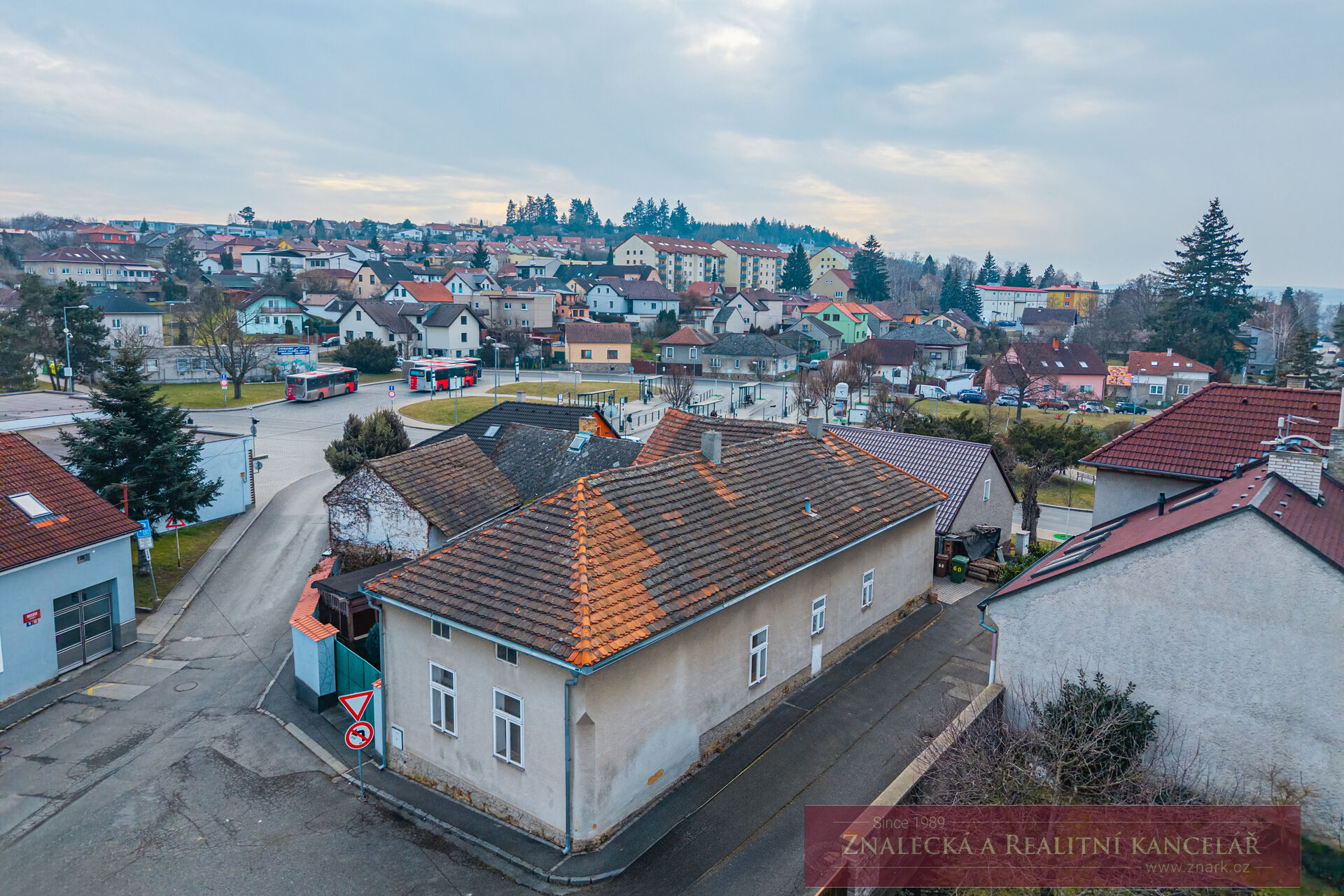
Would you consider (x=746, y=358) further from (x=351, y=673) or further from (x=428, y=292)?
(x=351, y=673)

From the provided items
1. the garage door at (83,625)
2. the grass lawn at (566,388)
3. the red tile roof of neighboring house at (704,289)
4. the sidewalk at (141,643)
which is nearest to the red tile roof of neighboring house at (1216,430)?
the sidewalk at (141,643)

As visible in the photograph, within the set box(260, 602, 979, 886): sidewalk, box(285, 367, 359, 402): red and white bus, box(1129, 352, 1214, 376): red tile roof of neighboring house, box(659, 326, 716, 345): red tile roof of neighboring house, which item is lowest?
box(260, 602, 979, 886): sidewalk

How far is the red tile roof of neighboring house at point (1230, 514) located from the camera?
11719 millimetres

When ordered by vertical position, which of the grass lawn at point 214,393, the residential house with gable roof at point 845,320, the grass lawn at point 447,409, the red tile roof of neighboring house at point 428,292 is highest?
the red tile roof of neighboring house at point 428,292

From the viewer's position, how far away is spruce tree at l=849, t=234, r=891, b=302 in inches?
4675

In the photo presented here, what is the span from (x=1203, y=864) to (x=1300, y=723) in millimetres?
2763

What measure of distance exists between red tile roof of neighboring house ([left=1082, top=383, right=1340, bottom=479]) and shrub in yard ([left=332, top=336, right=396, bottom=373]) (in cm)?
6071

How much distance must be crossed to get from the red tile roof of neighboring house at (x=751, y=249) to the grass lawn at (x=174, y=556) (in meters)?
117

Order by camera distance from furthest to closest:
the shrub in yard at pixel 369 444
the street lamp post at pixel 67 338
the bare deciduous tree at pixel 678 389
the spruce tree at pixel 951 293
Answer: the spruce tree at pixel 951 293 → the bare deciduous tree at pixel 678 389 → the street lamp post at pixel 67 338 → the shrub in yard at pixel 369 444

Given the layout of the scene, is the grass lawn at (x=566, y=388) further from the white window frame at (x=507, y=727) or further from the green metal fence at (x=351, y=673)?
the white window frame at (x=507, y=727)

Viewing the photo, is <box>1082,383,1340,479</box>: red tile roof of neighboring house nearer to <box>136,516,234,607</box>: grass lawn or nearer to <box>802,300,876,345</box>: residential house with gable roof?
<box>136,516,234,607</box>: grass lawn

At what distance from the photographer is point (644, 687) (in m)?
12.2

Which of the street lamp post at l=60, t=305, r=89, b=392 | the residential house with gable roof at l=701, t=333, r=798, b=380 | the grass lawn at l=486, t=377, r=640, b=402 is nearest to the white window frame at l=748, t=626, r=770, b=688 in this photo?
the grass lawn at l=486, t=377, r=640, b=402

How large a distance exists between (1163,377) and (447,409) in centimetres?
5988
